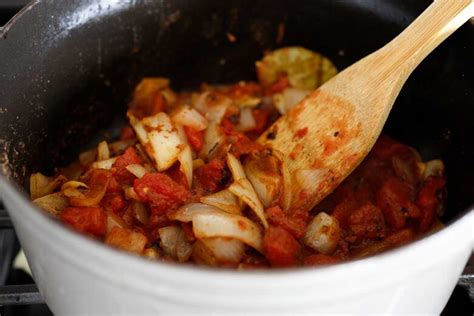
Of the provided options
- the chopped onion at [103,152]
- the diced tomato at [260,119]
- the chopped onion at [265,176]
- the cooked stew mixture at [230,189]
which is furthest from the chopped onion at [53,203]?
the diced tomato at [260,119]

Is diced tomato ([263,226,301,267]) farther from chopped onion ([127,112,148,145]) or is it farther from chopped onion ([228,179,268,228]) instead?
chopped onion ([127,112,148,145])

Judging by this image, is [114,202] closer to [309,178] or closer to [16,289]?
[16,289]

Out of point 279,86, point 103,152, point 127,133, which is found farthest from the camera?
point 279,86

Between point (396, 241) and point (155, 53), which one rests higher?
point (155, 53)

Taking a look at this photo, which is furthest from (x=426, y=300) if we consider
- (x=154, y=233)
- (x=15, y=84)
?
(x=15, y=84)

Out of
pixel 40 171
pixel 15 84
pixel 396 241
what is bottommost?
pixel 396 241

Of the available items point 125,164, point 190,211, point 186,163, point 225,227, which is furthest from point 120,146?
point 225,227

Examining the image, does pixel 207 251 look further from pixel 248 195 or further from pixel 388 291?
pixel 388 291
